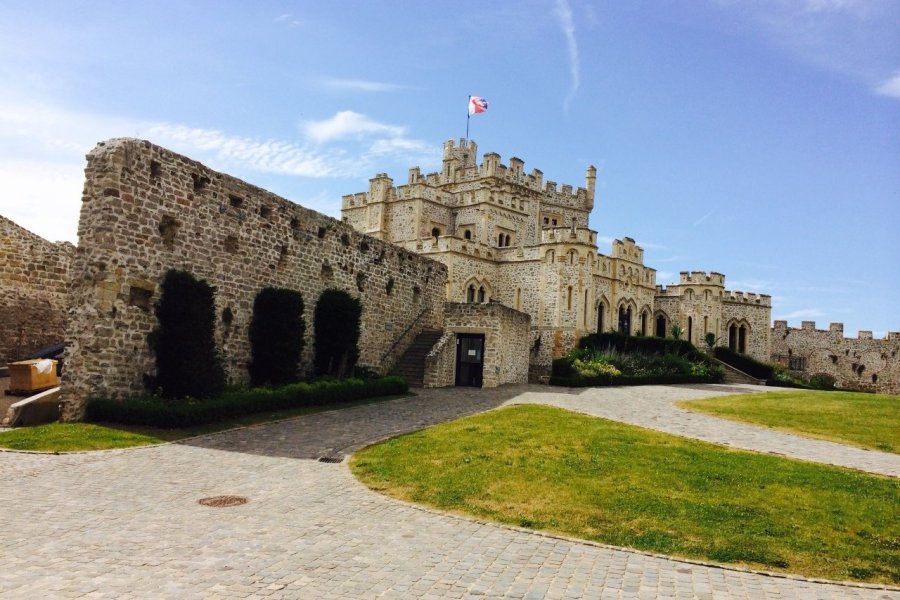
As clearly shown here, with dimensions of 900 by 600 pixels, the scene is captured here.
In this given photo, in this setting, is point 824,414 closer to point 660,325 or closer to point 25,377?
point 25,377

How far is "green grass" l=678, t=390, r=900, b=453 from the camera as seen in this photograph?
19.5 metres

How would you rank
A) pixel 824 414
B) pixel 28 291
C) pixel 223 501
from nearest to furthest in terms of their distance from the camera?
pixel 223 501
pixel 824 414
pixel 28 291

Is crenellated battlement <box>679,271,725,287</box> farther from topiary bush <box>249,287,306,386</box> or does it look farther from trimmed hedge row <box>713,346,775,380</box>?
topiary bush <box>249,287,306,386</box>

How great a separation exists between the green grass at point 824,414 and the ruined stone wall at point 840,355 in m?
29.1

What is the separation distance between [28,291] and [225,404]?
1102 cm

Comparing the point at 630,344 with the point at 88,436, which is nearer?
the point at 88,436

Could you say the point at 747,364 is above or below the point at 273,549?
above

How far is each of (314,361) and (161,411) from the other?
348 inches

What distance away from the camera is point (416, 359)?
1208 inches

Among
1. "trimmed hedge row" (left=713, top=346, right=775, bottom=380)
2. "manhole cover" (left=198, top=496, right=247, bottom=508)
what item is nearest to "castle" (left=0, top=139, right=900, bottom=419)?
"trimmed hedge row" (left=713, top=346, right=775, bottom=380)

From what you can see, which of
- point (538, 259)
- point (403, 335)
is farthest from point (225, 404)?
point (538, 259)

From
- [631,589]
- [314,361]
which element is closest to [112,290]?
[314,361]

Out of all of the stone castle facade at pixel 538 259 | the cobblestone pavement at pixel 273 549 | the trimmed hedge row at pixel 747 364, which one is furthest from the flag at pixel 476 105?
the cobblestone pavement at pixel 273 549

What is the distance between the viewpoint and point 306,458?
14680 millimetres
